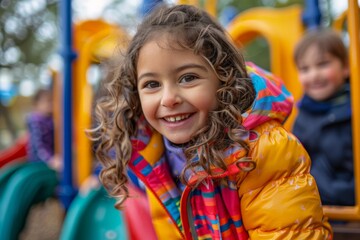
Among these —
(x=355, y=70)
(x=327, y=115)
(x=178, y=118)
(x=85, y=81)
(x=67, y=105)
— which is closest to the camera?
(x=178, y=118)

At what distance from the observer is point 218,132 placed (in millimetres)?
1136

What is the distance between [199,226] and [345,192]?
32.4 inches

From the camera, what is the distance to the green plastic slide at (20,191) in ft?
6.79

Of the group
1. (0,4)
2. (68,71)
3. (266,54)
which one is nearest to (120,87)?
(68,71)

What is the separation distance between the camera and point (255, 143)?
1107 mm

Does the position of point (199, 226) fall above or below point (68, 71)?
below

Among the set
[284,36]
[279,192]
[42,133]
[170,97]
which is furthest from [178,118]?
[42,133]

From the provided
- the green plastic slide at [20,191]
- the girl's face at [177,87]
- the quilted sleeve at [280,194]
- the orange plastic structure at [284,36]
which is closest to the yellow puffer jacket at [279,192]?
the quilted sleeve at [280,194]

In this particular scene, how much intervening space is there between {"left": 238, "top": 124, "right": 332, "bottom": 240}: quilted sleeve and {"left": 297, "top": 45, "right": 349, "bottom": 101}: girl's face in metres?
0.98

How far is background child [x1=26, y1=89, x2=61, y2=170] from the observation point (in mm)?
3378

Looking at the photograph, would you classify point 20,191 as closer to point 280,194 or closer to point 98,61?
point 98,61

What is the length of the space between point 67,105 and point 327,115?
53.2 inches

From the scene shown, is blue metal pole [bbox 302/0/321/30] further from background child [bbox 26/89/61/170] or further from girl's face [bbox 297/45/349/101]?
background child [bbox 26/89/61/170]

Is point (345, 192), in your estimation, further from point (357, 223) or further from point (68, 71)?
point (68, 71)
